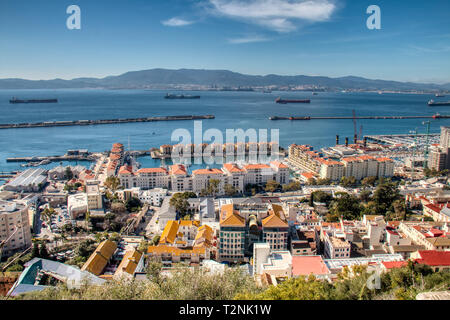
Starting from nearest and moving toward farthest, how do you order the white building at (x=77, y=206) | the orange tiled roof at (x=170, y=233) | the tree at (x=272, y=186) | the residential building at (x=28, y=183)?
1. the orange tiled roof at (x=170, y=233)
2. the white building at (x=77, y=206)
3. the residential building at (x=28, y=183)
4. the tree at (x=272, y=186)

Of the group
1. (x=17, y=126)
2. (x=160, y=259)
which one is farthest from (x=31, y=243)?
(x=17, y=126)

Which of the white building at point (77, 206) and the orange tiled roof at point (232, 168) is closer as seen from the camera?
the white building at point (77, 206)

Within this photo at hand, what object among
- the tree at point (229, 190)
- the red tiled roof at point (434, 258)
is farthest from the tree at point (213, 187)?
the red tiled roof at point (434, 258)

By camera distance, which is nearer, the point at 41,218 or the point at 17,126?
the point at 41,218

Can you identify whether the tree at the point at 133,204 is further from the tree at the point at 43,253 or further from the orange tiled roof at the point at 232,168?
the orange tiled roof at the point at 232,168
